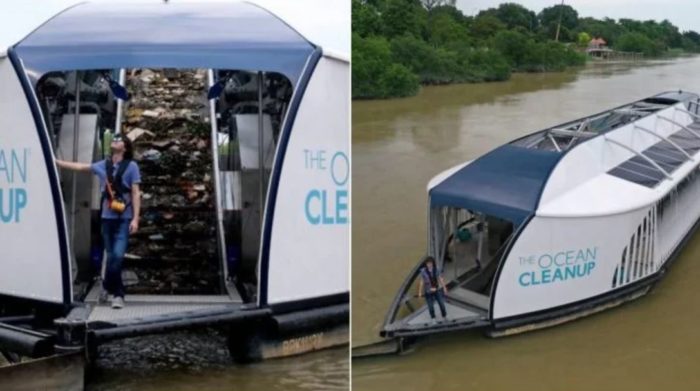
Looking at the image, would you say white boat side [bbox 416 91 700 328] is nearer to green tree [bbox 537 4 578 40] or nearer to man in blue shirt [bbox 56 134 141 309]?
green tree [bbox 537 4 578 40]

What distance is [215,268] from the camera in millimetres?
2637

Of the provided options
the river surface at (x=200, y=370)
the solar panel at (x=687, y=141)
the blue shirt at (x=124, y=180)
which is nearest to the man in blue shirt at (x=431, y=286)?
the river surface at (x=200, y=370)

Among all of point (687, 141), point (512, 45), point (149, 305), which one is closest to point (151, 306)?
point (149, 305)

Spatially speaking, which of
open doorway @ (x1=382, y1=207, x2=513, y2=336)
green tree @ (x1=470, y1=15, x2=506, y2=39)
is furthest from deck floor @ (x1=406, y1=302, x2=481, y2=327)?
green tree @ (x1=470, y1=15, x2=506, y2=39)

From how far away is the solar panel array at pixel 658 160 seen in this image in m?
3.21

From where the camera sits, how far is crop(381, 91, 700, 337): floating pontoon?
2.75 meters

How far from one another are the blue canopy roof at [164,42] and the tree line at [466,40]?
0.62 feet

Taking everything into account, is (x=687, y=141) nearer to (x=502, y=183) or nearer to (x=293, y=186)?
(x=502, y=183)

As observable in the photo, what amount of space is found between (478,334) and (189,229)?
1.08 metres

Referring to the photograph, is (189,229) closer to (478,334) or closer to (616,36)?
(478,334)

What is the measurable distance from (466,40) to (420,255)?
1.12 meters

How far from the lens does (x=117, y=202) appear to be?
222 cm

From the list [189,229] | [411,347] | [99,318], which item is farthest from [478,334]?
[99,318]

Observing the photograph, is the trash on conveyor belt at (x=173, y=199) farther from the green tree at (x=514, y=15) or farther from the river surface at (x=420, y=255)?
the green tree at (x=514, y=15)
